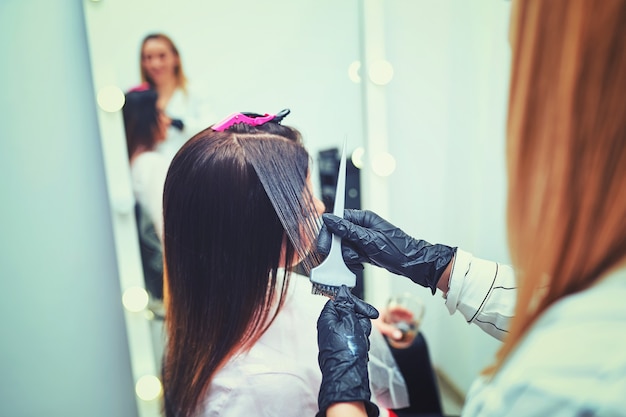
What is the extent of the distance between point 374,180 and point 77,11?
2.00 ft

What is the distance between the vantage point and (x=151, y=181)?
28.0 inches

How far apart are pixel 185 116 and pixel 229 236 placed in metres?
0.26

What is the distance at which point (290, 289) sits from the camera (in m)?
0.62

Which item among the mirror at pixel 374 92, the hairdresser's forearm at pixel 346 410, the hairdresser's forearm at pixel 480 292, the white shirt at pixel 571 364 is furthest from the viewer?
the mirror at pixel 374 92

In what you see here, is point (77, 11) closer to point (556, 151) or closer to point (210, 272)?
point (210, 272)

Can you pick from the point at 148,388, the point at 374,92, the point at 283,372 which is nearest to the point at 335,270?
the point at 283,372

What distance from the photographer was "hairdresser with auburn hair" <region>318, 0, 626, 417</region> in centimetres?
35

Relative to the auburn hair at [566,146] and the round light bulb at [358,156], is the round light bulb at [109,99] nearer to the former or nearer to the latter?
the round light bulb at [358,156]

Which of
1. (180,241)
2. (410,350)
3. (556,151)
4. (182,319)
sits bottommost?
(410,350)

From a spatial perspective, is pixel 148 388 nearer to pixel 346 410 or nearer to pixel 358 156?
pixel 346 410

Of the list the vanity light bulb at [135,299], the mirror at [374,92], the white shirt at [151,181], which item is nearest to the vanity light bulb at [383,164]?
the mirror at [374,92]

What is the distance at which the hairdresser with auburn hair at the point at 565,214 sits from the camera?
35cm

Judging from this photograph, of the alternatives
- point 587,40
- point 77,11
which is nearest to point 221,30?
point 77,11

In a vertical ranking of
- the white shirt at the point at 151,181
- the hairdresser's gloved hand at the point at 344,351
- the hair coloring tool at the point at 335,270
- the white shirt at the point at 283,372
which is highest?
the white shirt at the point at 151,181
